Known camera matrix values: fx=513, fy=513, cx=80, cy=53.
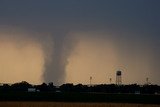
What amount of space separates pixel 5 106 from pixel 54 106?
29.7 ft

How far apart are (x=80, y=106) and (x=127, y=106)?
344 inches

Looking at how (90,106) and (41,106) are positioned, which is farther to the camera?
(90,106)

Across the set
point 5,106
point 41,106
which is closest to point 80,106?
point 41,106

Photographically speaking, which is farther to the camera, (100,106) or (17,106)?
(100,106)

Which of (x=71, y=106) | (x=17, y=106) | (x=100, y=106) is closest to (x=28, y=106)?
(x=17, y=106)

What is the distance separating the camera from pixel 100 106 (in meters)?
94.2

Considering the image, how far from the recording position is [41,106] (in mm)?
88688

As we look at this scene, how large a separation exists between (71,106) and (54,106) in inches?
126

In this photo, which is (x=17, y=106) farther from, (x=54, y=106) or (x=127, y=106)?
(x=127, y=106)

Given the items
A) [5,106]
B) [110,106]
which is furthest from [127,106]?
[5,106]

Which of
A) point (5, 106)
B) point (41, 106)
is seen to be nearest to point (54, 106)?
point (41, 106)

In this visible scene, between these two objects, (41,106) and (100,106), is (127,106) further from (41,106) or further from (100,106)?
(41,106)

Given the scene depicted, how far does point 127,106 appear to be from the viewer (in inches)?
3718

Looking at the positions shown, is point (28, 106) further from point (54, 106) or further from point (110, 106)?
point (110, 106)
